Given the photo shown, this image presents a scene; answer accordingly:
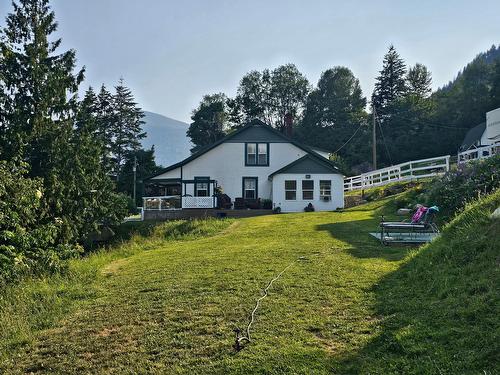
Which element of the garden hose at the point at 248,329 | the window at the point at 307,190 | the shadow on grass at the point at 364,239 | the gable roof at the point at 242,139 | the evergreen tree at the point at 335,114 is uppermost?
the evergreen tree at the point at 335,114

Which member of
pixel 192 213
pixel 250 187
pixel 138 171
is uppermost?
pixel 138 171

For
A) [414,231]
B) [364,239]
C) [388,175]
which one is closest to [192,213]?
[388,175]

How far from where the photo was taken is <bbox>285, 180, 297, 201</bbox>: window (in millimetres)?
26188

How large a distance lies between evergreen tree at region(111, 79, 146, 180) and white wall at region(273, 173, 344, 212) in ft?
118

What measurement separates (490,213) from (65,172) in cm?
1676

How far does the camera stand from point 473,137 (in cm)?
4409

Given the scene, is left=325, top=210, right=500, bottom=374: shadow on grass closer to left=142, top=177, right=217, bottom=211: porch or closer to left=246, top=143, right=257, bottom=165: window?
left=142, top=177, right=217, bottom=211: porch

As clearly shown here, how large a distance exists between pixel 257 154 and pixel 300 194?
466 centimetres

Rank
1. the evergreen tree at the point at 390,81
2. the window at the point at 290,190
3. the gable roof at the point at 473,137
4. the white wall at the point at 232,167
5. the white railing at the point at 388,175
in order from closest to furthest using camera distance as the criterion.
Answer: the window at the point at 290,190 → the white railing at the point at 388,175 → the white wall at the point at 232,167 → the gable roof at the point at 473,137 → the evergreen tree at the point at 390,81

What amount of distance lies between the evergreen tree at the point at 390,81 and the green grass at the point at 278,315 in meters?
64.9

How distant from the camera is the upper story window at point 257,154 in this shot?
2877 centimetres

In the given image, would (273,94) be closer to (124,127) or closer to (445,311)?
(124,127)

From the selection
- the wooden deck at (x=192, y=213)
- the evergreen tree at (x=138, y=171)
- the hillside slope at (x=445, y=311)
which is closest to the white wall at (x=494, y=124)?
the hillside slope at (x=445, y=311)

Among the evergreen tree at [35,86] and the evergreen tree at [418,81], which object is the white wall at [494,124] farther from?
the evergreen tree at [418,81]
